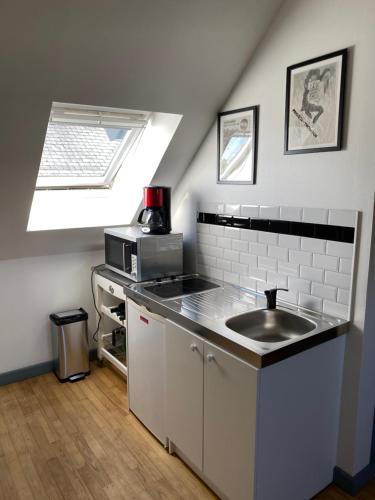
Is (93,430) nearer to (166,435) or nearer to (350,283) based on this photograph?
(166,435)

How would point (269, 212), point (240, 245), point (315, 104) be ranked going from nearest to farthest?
point (315, 104), point (269, 212), point (240, 245)

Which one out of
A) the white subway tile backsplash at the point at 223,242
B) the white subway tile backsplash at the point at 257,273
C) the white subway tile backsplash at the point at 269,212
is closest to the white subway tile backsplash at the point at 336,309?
the white subway tile backsplash at the point at 257,273

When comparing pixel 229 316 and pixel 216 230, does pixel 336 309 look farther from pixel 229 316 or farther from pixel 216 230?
pixel 216 230

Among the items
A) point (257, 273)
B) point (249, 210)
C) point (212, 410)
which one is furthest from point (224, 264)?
point (212, 410)

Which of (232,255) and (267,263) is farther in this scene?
(232,255)

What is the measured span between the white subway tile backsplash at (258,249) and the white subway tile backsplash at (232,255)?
135 millimetres

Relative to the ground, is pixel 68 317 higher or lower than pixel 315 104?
lower

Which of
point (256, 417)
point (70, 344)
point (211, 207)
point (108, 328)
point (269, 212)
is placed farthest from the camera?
point (108, 328)

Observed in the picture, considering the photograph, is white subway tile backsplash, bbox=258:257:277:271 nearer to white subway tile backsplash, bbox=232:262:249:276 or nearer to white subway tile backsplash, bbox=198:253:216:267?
white subway tile backsplash, bbox=232:262:249:276

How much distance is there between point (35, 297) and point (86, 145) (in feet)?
4.08

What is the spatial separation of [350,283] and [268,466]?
90cm

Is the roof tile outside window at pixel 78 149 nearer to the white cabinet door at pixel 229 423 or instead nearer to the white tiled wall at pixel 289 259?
the white tiled wall at pixel 289 259

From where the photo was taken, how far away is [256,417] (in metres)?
1.58

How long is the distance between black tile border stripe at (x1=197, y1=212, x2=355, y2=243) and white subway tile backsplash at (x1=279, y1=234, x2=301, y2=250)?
2 cm
